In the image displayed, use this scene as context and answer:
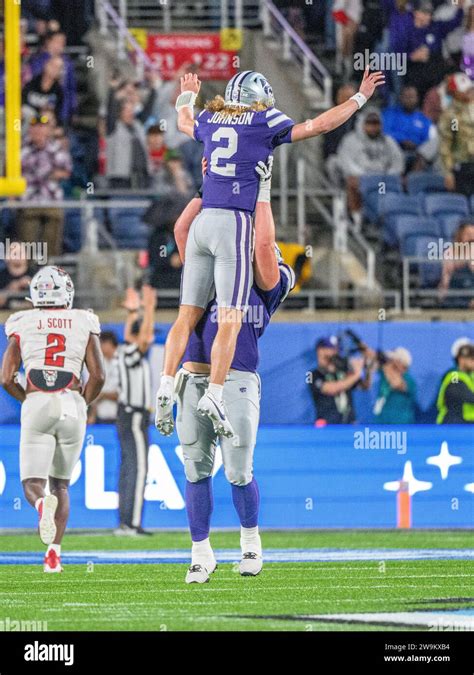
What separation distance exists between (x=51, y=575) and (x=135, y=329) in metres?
5.15

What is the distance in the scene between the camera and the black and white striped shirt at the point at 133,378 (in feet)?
50.3

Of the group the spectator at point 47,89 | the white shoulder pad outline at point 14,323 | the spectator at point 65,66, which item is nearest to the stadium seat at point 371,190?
the spectator at point 65,66

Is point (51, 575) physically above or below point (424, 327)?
below

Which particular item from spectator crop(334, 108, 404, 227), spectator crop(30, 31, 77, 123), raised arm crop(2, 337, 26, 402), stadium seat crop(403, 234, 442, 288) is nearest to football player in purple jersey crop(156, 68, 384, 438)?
raised arm crop(2, 337, 26, 402)

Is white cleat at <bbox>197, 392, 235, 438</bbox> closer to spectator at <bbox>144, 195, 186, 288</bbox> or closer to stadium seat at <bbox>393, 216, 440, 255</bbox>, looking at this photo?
spectator at <bbox>144, 195, 186, 288</bbox>

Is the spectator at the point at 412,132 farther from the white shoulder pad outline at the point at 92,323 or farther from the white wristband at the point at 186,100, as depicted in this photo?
the white wristband at the point at 186,100

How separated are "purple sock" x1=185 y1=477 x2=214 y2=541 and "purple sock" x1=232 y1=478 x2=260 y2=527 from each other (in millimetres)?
155

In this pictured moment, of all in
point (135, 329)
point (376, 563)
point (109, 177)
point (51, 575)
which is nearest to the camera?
point (51, 575)

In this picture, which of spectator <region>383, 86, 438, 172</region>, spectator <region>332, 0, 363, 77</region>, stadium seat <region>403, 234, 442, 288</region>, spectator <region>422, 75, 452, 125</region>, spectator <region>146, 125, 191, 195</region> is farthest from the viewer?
spectator <region>332, 0, 363, 77</region>

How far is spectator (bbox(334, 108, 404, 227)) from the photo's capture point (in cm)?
1842

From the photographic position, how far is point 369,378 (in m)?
16.4

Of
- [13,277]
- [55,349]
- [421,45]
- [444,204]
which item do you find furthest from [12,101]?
[421,45]

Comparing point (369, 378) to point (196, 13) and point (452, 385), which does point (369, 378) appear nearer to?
point (452, 385)
